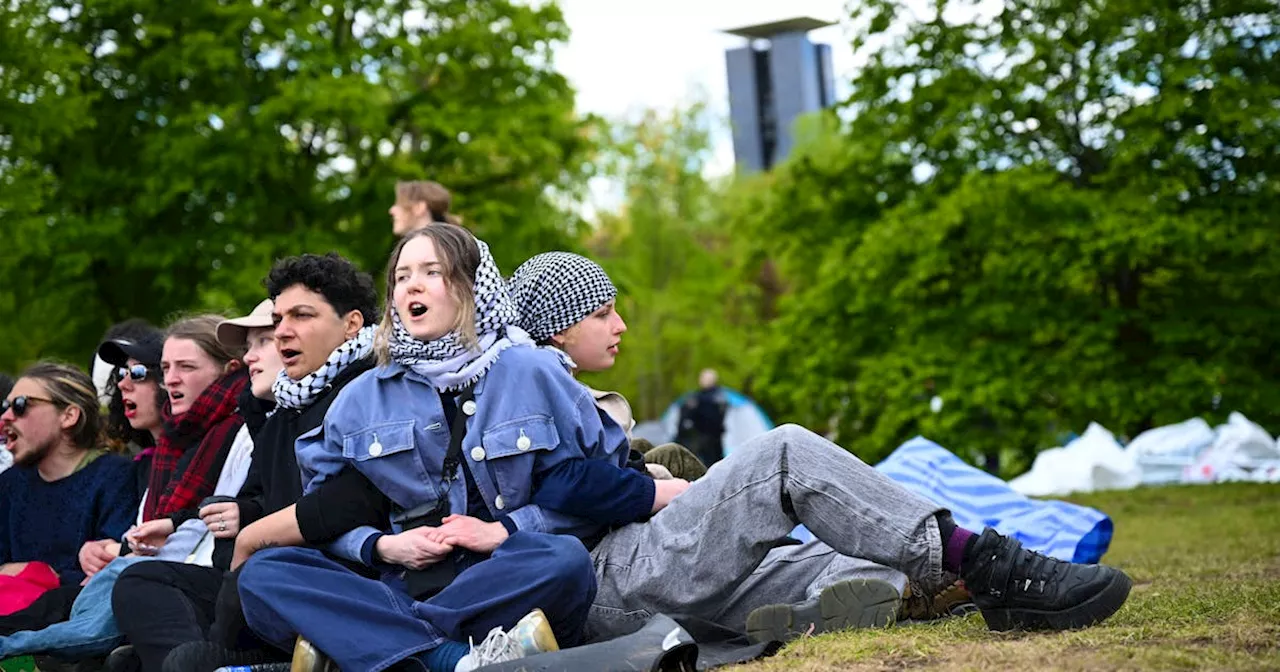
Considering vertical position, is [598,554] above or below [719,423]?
above

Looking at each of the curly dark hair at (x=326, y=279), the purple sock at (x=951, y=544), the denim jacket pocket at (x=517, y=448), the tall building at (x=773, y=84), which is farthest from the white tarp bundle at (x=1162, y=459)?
the tall building at (x=773, y=84)

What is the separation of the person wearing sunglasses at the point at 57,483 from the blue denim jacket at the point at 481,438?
2.11 metres

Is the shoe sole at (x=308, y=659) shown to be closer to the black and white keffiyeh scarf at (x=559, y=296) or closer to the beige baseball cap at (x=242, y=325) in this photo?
the black and white keffiyeh scarf at (x=559, y=296)

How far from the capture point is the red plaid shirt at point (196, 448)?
5547 mm

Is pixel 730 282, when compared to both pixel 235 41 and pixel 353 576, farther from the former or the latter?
pixel 353 576

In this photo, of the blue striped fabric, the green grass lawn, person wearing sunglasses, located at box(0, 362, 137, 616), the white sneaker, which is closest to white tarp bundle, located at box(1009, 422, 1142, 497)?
the blue striped fabric

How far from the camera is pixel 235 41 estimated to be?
62.0 feet

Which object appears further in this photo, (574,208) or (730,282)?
(730,282)

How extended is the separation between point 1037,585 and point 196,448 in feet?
10.2

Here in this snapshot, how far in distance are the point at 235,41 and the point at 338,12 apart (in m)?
1.63

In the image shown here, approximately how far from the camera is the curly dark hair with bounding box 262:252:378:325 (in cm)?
511

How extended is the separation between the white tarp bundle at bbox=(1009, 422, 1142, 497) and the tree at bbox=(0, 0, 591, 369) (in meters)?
6.79

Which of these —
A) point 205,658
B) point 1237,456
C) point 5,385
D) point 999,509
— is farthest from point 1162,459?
point 205,658

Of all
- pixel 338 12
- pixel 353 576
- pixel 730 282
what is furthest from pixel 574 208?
pixel 353 576
